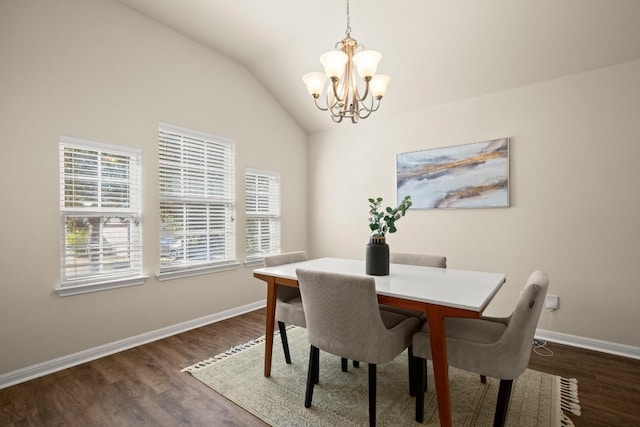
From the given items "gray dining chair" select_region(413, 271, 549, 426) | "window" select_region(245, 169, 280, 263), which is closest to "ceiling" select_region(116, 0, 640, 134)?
"window" select_region(245, 169, 280, 263)

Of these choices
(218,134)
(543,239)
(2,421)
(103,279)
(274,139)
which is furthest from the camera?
(274,139)

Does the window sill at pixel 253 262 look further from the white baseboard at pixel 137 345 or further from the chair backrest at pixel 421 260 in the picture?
the chair backrest at pixel 421 260

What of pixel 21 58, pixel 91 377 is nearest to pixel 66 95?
pixel 21 58

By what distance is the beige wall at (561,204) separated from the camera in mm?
2633

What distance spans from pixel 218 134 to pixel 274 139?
868mm

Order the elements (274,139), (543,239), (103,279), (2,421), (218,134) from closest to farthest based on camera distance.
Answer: (2,421) → (103,279) → (543,239) → (218,134) → (274,139)

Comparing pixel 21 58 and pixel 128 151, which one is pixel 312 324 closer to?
pixel 128 151

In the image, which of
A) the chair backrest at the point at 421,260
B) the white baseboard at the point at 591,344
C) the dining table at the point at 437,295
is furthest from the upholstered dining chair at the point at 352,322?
the white baseboard at the point at 591,344

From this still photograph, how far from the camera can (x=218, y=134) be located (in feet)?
11.8

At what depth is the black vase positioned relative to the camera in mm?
2082

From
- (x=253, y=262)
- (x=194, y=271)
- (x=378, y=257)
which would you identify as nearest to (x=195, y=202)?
(x=194, y=271)

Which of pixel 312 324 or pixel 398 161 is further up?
pixel 398 161

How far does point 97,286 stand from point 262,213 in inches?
77.0

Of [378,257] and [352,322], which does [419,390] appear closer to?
[352,322]
